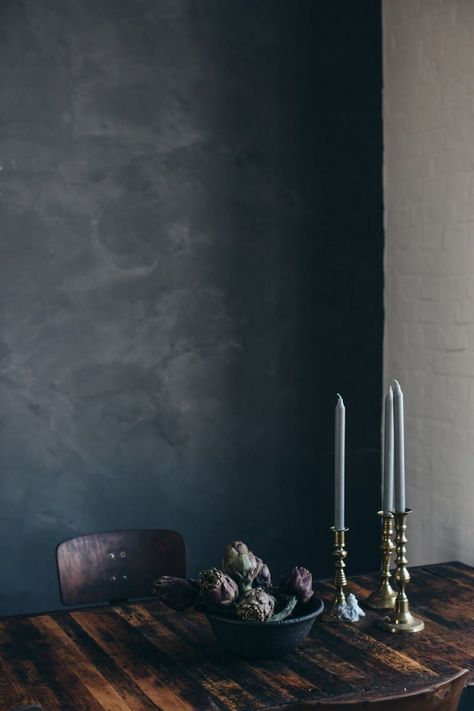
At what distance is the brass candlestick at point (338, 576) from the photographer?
2.15 metres

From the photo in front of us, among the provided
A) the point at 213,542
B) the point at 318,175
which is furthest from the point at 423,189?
the point at 213,542

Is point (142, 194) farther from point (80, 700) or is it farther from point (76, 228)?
point (80, 700)

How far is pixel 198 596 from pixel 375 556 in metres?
1.60

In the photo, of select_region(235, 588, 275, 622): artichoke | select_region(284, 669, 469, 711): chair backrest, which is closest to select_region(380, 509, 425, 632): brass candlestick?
select_region(235, 588, 275, 622): artichoke

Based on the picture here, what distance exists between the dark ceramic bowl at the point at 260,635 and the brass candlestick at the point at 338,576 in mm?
249

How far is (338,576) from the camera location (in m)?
2.17

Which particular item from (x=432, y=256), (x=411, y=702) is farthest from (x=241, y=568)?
(x=432, y=256)

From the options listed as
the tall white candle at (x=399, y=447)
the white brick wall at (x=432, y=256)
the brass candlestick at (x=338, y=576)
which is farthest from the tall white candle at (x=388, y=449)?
the white brick wall at (x=432, y=256)

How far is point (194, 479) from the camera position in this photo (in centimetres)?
312

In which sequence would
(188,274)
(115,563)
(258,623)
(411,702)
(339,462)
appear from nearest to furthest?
(411,702)
(258,623)
(339,462)
(115,563)
(188,274)

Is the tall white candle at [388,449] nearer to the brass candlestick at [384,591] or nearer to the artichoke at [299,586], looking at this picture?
the brass candlestick at [384,591]

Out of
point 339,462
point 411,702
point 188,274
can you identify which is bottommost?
point 411,702

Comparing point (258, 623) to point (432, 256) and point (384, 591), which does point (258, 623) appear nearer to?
point (384, 591)

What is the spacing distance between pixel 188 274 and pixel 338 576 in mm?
1258
